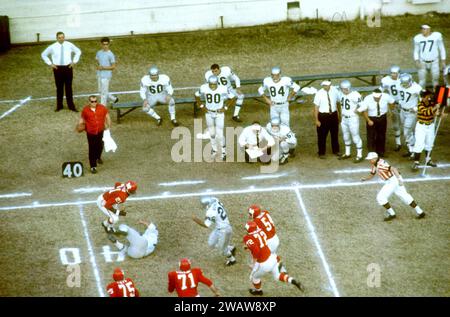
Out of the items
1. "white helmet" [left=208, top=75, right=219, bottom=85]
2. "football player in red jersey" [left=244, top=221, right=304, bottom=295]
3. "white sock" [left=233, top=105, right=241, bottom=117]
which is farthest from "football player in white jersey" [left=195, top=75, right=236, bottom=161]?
"football player in red jersey" [left=244, top=221, right=304, bottom=295]

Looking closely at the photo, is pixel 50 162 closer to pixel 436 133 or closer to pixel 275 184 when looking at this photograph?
pixel 275 184

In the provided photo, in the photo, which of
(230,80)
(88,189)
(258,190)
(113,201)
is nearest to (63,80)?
(230,80)

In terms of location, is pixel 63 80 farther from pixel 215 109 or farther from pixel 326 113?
pixel 326 113

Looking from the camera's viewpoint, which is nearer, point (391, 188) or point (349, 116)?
point (391, 188)

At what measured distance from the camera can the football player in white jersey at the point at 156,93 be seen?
2344 centimetres

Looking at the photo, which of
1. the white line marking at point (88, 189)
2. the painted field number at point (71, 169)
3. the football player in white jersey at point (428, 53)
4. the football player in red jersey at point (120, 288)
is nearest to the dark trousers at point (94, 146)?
the painted field number at point (71, 169)

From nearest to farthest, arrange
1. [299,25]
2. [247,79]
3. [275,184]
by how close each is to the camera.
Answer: [275,184] < [247,79] < [299,25]

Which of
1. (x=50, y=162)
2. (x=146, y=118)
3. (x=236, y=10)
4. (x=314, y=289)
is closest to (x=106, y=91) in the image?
(x=146, y=118)

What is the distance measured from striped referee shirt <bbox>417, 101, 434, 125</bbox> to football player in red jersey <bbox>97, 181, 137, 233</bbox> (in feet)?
23.5

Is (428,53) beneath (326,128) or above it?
above

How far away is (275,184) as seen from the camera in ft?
66.8

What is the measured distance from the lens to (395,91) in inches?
853

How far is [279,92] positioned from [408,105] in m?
3.25
